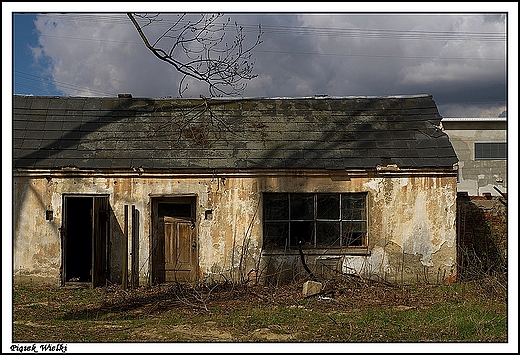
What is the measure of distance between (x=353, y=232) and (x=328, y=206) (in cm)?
84

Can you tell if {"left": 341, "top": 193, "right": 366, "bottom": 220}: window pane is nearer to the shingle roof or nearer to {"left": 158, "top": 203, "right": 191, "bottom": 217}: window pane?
the shingle roof

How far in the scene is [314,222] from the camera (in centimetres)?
1279

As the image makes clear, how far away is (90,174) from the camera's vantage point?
12.8 m

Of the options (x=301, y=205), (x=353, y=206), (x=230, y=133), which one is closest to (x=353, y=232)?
(x=353, y=206)

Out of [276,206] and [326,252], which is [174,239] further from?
[326,252]

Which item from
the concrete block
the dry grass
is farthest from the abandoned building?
the concrete block

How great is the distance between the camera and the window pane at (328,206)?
42.1 feet

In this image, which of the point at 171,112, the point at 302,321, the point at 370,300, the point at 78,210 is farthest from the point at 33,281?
the point at 370,300

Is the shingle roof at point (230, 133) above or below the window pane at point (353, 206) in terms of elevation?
above

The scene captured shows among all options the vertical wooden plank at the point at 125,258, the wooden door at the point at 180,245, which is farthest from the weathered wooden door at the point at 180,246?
the vertical wooden plank at the point at 125,258

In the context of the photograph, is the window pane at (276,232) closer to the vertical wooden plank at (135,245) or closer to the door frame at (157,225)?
the door frame at (157,225)

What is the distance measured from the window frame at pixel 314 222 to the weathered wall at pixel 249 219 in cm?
15

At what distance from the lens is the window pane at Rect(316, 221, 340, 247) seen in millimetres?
12781

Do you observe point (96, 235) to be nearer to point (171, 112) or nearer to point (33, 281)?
point (33, 281)
